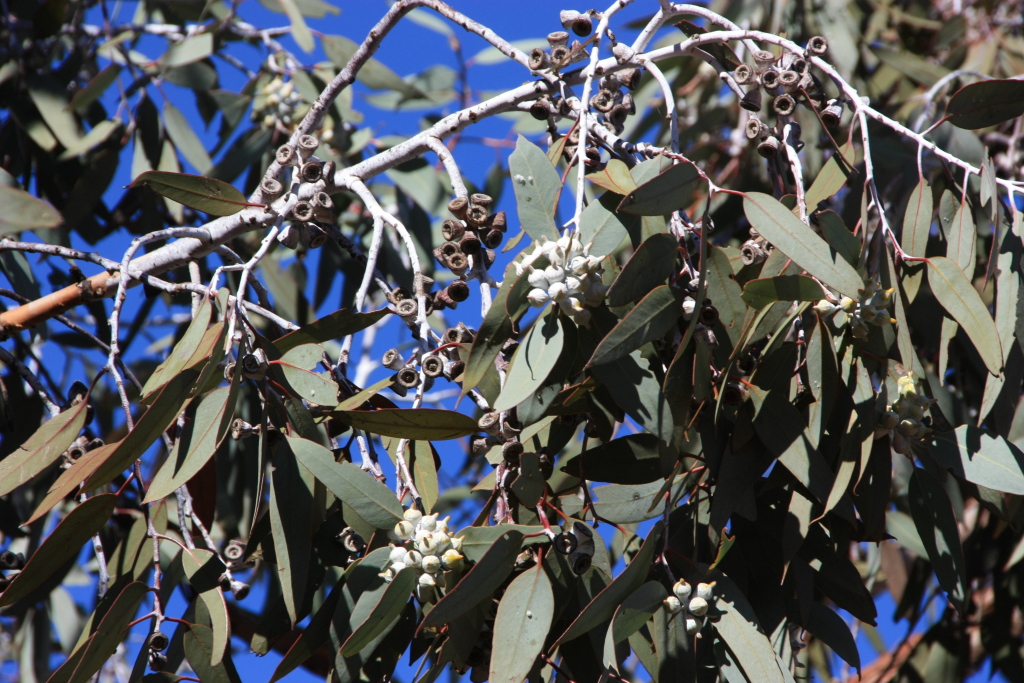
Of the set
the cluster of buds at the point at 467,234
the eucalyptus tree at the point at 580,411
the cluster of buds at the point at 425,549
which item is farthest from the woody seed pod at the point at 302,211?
the cluster of buds at the point at 425,549

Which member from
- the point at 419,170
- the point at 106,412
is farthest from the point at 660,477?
the point at 106,412

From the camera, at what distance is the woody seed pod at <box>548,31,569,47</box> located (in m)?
1.10

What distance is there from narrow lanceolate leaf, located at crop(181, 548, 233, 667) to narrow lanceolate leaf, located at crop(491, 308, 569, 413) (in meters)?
0.51

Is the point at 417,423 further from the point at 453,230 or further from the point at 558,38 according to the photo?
the point at 558,38

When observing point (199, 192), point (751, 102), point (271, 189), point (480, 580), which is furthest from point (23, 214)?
point (751, 102)

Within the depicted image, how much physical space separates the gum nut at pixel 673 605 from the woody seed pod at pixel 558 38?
2.29 ft

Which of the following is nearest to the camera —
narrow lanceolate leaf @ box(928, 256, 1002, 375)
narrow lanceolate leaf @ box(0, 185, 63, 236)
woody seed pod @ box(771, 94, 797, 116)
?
narrow lanceolate leaf @ box(928, 256, 1002, 375)

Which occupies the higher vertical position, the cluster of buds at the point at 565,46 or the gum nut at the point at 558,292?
the cluster of buds at the point at 565,46

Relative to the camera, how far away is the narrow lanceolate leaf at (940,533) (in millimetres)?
1021

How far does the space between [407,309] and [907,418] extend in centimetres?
60

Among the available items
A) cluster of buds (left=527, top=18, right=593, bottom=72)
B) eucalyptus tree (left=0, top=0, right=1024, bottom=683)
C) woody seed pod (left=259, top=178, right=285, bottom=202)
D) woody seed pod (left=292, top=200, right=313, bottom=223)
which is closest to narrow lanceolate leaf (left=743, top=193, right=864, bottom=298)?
eucalyptus tree (left=0, top=0, right=1024, bottom=683)

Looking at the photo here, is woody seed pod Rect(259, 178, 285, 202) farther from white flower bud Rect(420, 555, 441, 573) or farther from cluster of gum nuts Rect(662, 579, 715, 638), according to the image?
cluster of gum nuts Rect(662, 579, 715, 638)

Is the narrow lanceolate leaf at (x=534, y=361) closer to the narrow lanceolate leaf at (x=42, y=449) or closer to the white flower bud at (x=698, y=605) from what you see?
the white flower bud at (x=698, y=605)

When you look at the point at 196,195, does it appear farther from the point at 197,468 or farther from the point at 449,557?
the point at 449,557
